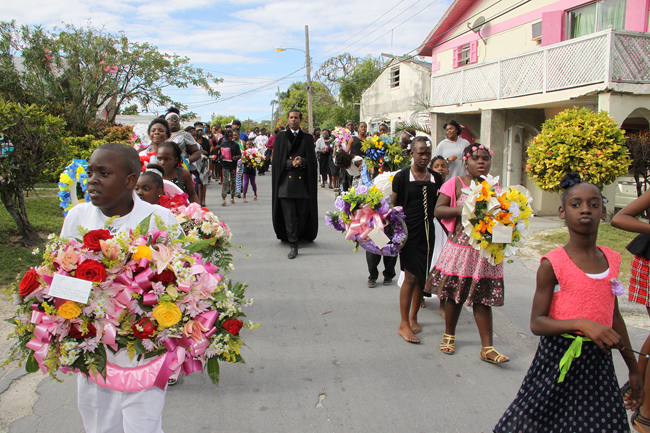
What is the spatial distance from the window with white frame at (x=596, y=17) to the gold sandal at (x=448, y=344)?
11.7 meters

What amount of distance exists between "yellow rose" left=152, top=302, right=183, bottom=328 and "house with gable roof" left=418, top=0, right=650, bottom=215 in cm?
1214

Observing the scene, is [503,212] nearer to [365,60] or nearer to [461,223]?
[461,223]

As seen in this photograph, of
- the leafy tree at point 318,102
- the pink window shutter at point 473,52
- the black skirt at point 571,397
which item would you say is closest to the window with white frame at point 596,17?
the pink window shutter at point 473,52

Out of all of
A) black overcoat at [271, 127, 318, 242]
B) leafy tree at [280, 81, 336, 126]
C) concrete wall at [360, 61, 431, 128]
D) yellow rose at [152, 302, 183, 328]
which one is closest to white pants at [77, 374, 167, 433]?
yellow rose at [152, 302, 183, 328]

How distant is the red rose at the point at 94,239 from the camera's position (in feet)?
6.70

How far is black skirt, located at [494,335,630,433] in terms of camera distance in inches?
99.7

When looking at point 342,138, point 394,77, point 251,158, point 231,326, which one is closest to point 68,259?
point 231,326

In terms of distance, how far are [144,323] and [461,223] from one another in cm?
305

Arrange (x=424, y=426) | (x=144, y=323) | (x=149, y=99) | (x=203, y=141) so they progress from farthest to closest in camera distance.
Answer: (x=149, y=99)
(x=203, y=141)
(x=424, y=426)
(x=144, y=323)

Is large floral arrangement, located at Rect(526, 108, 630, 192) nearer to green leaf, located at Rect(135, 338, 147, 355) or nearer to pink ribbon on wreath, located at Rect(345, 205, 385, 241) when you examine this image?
pink ribbon on wreath, located at Rect(345, 205, 385, 241)

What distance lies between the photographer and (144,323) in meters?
2.14

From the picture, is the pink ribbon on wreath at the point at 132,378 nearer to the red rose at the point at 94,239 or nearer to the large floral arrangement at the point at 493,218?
the red rose at the point at 94,239

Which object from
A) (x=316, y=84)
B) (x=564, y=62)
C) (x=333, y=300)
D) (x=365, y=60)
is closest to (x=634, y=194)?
(x=564, y=62)

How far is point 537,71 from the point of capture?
13633 millimetres
